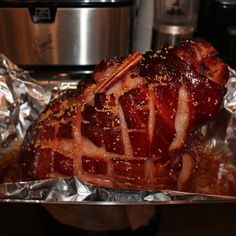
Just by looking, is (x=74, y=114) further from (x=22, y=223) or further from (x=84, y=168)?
(x=22, y=223)

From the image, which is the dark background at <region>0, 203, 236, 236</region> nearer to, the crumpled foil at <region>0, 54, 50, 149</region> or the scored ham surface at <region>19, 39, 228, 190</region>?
the scored ham surface at <region>19, 39, 228, 190</region>

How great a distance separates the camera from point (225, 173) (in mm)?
1245

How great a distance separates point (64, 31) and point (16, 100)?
269 millimetres

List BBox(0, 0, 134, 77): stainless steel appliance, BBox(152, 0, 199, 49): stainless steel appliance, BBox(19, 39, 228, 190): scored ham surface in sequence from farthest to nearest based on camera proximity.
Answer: BBox(152, 0, 199, 49): stainless steel appliance → BBox(0, 0, 134, 77): stainless steel appliance → BBox(19, 39, 228, 190): scored ham surface

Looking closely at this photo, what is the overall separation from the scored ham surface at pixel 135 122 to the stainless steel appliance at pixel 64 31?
29 cm

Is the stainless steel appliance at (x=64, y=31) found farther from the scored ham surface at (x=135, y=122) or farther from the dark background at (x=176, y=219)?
the dark background at (x=176, y=219)

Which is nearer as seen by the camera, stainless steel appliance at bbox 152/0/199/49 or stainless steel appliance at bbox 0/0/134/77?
stainless steel appliance at bbox 0/0/134/77

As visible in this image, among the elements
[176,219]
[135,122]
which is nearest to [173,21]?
[135,122]

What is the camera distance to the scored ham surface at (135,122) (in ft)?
3.18

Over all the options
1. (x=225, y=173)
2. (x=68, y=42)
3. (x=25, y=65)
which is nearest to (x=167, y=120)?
(x=225, y=173)

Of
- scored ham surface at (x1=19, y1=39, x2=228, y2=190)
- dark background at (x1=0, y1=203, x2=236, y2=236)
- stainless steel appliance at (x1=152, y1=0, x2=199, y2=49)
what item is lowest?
dark background at (x1=0, y1=203, x2=236, y2=236)

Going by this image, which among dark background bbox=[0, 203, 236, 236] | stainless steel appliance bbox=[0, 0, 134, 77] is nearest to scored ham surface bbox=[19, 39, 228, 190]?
dark background bbox=[0, 203, 236, 236]

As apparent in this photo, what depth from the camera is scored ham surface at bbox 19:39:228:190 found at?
38.1 inches

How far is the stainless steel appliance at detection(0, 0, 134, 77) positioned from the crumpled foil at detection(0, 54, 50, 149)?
0.09 metres
